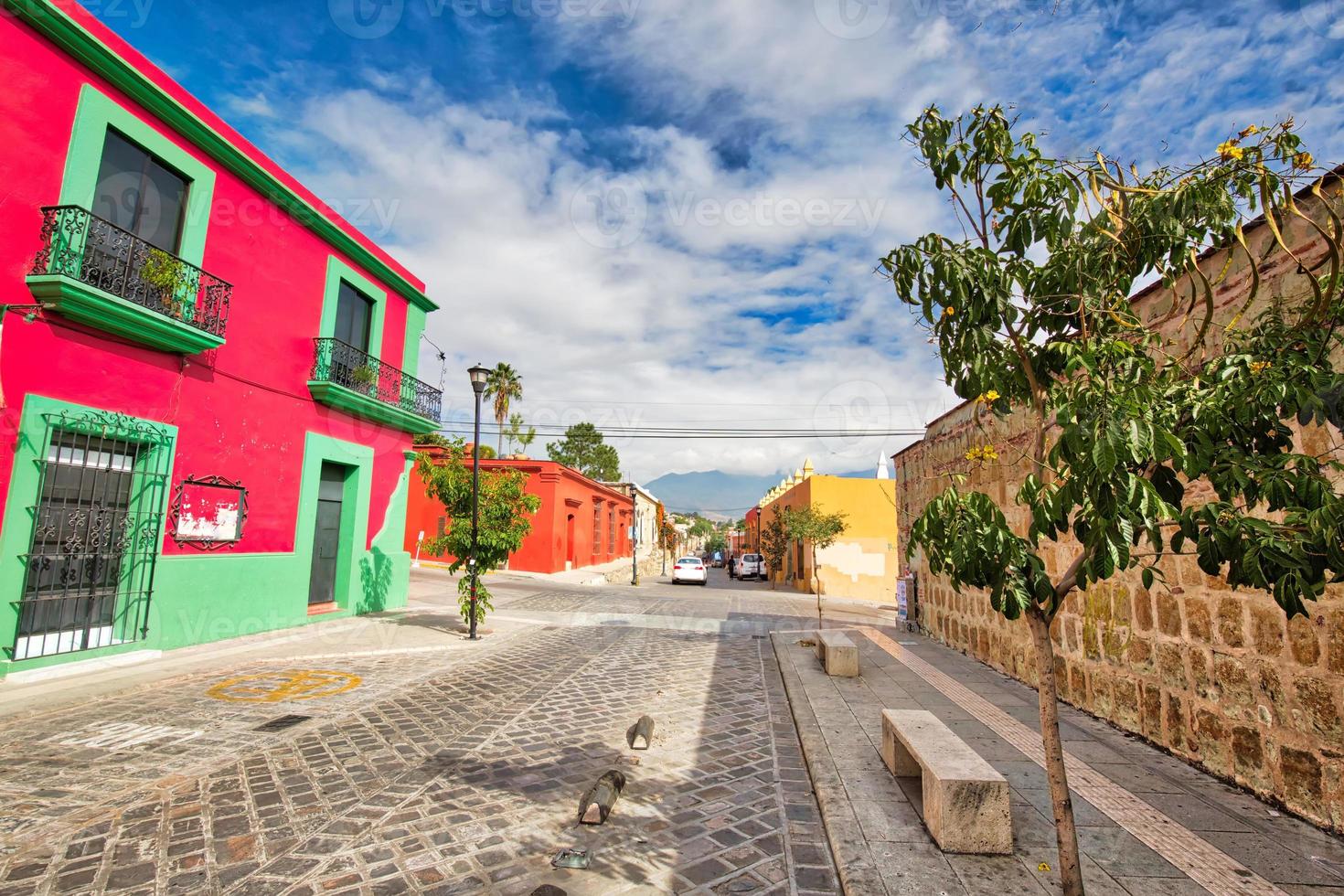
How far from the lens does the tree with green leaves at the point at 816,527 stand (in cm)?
2320

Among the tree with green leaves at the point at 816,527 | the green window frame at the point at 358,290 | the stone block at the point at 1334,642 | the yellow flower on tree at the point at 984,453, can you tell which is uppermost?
the green window frame at the point at 358,290

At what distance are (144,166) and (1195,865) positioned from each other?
40.8ft

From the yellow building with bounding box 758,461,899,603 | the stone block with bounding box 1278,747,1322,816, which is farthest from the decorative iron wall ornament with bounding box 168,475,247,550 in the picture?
the yellow building with bounding box 758,461,899,603

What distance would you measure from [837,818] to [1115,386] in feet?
9.90

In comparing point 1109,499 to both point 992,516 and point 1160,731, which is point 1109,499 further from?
point 1160,731

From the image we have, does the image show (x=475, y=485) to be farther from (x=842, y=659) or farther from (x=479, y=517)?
(x=842, y=659)

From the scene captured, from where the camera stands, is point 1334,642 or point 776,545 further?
point 776,545

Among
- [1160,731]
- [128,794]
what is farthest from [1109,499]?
[128,794]

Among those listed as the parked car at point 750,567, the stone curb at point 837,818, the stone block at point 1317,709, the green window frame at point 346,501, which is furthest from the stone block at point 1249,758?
the parked car at point 750,567

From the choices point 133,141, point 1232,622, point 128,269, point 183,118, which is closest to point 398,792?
point 1232,622

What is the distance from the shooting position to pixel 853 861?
11.0 ft

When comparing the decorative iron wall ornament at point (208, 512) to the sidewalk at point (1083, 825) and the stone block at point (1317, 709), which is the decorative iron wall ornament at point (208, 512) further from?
the stone block at point (1317, 709)

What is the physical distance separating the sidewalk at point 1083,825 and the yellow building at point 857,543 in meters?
20.5

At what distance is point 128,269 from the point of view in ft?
25.2
